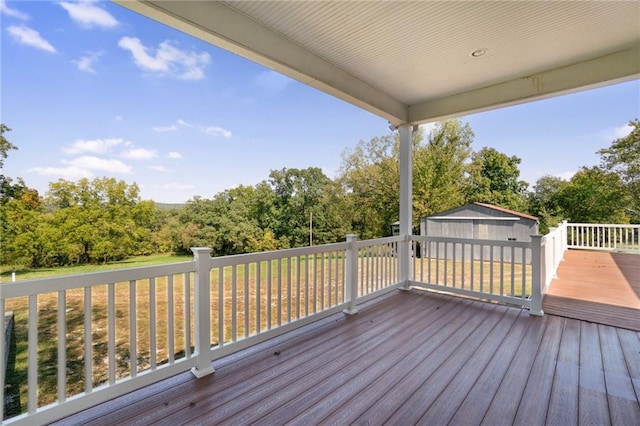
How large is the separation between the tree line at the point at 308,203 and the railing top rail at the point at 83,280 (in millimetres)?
8739

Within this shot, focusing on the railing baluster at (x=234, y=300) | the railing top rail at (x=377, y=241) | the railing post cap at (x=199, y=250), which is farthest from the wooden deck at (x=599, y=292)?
the railing post cap at (x=199, y=250)

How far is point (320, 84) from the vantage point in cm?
329

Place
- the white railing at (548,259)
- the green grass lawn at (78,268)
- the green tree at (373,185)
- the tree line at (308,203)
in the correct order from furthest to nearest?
the green tree at (373,185), the tree line at (308,203), the green grass lawn at (78,268), the white railing at (548,259)

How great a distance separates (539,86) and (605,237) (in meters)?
7.83

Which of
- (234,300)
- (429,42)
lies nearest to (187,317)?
(234,300)

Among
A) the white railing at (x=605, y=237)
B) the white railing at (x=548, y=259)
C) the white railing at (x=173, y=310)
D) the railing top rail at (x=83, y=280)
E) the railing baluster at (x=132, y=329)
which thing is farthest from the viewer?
the white railing at (x=605, y=237)

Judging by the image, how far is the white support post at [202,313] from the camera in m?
2.25

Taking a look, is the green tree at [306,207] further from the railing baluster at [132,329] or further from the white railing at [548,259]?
the railing baluster at [132,329]

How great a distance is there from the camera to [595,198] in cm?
1172

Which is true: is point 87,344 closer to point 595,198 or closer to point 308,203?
point 308,203

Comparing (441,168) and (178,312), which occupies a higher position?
(441,168)

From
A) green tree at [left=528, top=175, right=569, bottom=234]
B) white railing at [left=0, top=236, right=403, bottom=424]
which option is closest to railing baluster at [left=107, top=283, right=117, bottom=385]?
white railing at [left=0, top=236, right=403, bottom=424]

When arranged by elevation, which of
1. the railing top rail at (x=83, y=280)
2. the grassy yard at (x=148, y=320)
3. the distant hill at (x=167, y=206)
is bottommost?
the grassy yard at (x=148, y=320)

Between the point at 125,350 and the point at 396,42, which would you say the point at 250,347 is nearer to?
the point at 396,42
